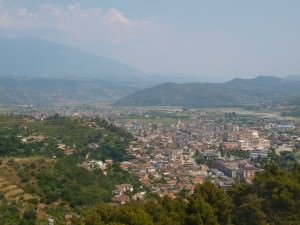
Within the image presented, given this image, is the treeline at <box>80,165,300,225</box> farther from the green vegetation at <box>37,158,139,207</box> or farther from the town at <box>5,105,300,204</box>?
the green vegetation at <box>37,158,139,207</box>

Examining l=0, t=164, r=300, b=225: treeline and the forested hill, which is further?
the forested hill

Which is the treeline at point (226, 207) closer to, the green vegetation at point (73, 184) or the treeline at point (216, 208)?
the treeline at point (216, 208)

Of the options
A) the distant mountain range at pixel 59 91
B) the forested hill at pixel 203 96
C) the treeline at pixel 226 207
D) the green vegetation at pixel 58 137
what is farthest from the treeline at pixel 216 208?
the distant mountain range at pixel 59 91

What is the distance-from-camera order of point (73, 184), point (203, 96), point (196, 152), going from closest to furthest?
point (73, 184) → point (196, 152) → point (203, 96)

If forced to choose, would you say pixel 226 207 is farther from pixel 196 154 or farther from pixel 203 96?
pixel 203 96

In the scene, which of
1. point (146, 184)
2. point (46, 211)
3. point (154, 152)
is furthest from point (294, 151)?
point (46, 211)

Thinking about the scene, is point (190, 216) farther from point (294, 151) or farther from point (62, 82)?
point (62, 82)

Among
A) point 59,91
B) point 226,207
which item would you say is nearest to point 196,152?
point 226,207

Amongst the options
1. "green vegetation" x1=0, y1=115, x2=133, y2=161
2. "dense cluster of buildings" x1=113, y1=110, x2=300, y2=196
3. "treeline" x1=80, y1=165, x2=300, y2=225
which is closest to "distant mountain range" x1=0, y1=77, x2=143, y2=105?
"dense cluster of buildings" x1=113, y1=110, x2=300, y2=196
